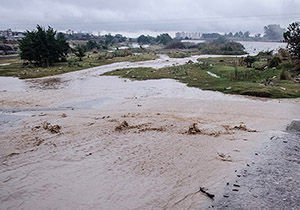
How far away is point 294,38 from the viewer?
113 ft

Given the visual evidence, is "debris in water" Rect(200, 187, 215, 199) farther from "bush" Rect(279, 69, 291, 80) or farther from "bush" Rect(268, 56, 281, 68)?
"bush" Rect(268, 56, 281, 68)

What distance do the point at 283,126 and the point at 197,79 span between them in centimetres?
1786

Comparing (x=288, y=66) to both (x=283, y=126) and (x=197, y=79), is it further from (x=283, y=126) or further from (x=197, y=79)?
(x=283, y=126)

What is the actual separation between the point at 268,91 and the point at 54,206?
19.5 m

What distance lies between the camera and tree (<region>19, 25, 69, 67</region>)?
51.8 metres

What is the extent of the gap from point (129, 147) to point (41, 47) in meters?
42.1

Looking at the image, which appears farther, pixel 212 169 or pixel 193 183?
pixel 212 169

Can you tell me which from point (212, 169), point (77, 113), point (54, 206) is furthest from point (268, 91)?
point (54, 206)

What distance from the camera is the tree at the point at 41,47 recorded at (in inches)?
2039

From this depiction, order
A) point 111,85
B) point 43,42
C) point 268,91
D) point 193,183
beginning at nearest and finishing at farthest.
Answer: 1. point 193,183
2. point 268,91
3. point 111,85
4. point 43,42

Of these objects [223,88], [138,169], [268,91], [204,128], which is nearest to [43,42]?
[223,88]

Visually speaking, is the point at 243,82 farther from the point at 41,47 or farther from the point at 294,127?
the point at 41,47

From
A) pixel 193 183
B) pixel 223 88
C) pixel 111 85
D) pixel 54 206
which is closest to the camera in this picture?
pixel 54 206

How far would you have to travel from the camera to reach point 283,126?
55.4ft
